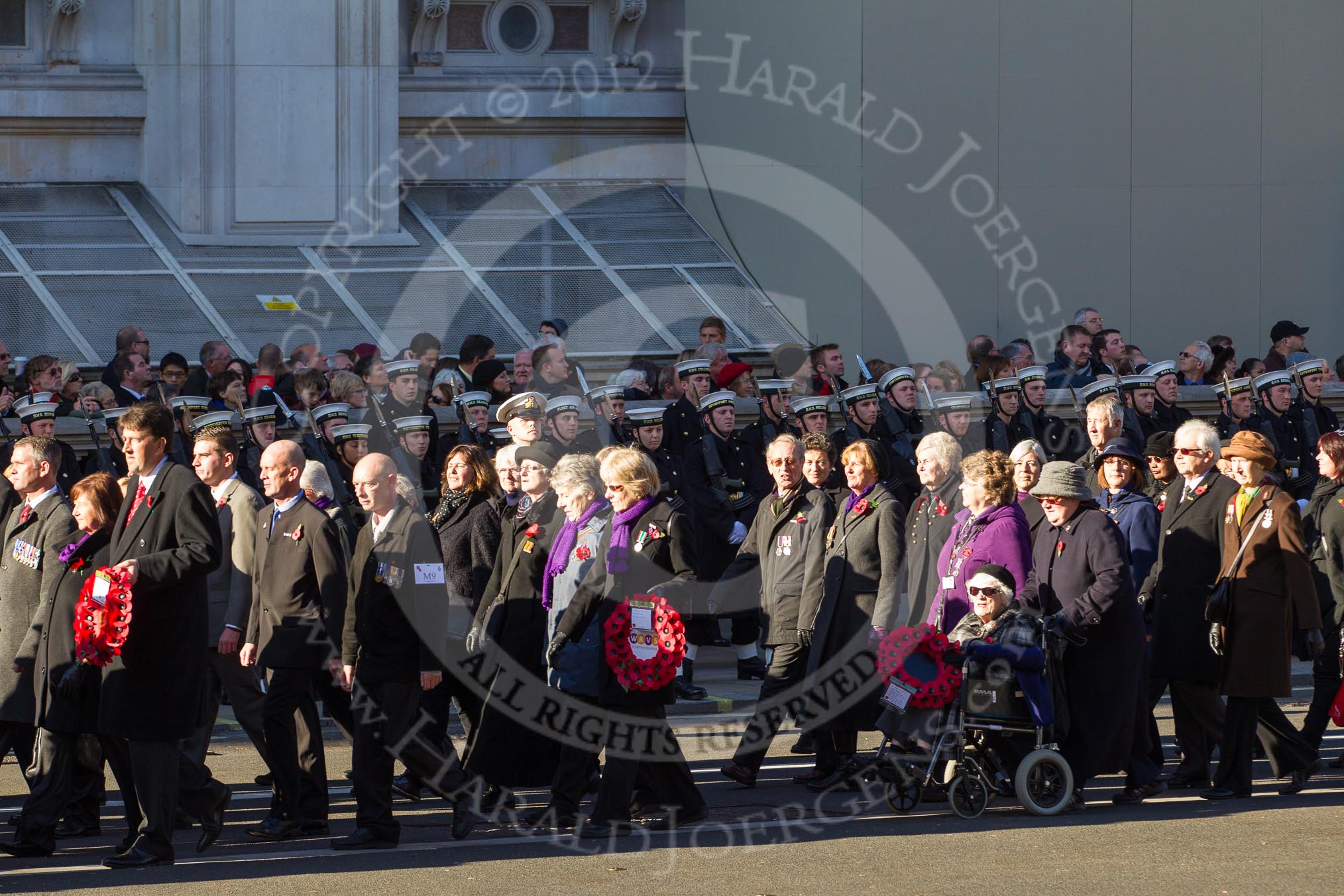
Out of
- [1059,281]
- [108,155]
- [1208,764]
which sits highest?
[108,155]

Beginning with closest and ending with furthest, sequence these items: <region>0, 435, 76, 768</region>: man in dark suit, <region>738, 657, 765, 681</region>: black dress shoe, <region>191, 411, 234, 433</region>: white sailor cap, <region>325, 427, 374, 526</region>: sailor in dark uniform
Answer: <region>0, 435, 76, 768</region>: man in dark suit → <region>191, 411, 234, 433</region>: white sailor cap → <region>325, 427, 374, 526</region>: sailor in dark uniform → <region>738, 657, 765, 681</region>: black dress shoe

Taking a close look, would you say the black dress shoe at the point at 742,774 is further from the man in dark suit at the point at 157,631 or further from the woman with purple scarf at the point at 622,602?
the man in dark suit at the point at 157,631

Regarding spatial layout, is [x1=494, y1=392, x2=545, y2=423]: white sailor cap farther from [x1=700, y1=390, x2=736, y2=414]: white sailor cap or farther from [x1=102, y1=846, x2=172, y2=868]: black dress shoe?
[x1=102, y1=846, x2=172, y2=868]: black dress shoe

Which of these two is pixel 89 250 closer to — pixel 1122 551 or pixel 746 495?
pixel 746 495

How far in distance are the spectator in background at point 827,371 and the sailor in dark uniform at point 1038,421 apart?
4.54ft

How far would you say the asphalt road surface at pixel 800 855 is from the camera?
7.50m

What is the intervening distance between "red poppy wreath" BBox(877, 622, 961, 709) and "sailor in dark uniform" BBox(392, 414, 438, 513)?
479 cm

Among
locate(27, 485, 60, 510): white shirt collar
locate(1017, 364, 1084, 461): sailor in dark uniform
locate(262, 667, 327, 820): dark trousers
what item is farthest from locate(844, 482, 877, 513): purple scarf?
locate(1017, 364, 1084, 461): sailor in dark uniform

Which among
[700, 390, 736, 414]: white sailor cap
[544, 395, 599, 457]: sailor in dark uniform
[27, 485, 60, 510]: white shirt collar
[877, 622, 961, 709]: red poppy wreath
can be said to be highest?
[700, 390, 736, 414]: white sailor cap

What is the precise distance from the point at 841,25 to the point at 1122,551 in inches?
430

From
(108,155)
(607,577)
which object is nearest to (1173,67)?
(108,155)

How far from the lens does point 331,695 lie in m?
9.19

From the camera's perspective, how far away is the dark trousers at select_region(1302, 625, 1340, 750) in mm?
9945

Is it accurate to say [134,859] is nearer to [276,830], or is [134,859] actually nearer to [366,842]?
[276,830]
